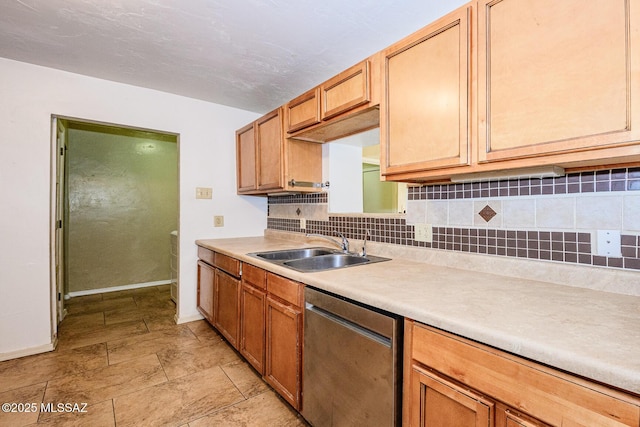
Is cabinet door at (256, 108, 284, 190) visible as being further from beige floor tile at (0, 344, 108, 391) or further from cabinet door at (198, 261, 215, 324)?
beige floor tile at (0, 344, 108, 391)

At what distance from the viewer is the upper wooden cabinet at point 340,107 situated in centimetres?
162

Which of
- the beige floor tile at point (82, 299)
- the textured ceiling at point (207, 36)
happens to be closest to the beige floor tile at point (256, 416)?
the textured ceiling at point (207, 36)

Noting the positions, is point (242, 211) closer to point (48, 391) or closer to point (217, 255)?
point (217, 255)

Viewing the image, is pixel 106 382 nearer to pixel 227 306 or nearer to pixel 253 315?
pixel 227 306

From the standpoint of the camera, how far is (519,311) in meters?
0.95

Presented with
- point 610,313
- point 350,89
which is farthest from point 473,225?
point 350,89

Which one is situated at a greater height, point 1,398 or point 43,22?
point 43,22

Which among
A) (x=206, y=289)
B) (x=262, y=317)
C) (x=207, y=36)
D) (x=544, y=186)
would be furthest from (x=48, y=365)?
(x=544, y=186)

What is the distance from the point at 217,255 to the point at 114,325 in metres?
1.40

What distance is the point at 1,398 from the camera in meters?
1.78

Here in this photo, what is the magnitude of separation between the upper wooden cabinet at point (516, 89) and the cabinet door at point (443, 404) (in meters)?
0.80

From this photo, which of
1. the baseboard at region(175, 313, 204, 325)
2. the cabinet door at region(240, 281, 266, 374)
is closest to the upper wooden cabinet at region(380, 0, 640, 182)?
the cabinet door at region(240, 281, 266, 374)

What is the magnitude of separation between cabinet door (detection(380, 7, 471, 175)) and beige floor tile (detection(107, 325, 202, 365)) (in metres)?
2.25

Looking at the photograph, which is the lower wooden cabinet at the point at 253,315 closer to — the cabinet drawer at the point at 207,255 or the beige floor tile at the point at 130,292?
the cabinet drawer at the point at 207,255
